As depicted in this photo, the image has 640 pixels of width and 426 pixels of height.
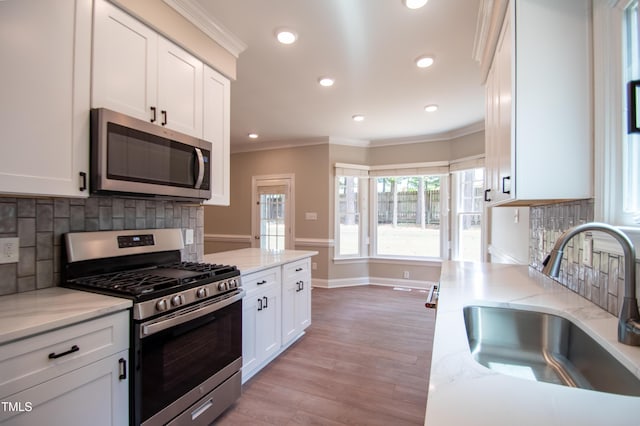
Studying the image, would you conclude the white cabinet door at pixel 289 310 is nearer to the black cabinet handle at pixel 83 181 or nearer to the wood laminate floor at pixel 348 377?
the wood laminate floor at pixel 348 377

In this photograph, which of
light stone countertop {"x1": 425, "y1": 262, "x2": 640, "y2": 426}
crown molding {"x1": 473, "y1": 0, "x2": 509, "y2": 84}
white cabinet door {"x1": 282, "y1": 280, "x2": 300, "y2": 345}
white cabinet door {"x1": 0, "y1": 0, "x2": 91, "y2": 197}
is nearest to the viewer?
light stone countertop {"x1": 425, "y1": 262, "x2": 640, "y2": 426}

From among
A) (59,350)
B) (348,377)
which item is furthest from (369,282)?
(59,350)

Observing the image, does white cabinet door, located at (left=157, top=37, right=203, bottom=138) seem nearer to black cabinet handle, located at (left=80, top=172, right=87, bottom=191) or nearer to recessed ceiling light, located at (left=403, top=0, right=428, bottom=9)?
black cabinet handle, located at (left=80, top=172, right=87, bottom=191)

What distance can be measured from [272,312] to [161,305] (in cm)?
120

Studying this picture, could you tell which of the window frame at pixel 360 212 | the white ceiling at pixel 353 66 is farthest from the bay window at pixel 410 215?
the white ceiling at pixel 353 66

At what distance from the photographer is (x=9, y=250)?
4.62 feet

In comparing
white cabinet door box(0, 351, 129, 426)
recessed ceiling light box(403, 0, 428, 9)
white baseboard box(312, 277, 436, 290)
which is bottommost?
white baseboard box(312, 277, 436, 290)

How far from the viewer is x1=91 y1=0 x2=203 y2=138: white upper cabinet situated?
4.97 feet

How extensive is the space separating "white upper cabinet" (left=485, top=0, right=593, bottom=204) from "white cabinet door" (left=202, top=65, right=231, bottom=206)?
6.26 feet

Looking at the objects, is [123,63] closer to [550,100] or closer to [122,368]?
[122,368]

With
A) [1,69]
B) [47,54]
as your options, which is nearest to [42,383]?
[1,69]

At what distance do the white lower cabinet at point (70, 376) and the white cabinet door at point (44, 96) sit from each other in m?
0.64

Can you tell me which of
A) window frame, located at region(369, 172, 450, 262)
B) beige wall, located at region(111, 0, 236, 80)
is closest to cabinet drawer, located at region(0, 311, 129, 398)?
beige wall, located at region(111, 0, 236, 80)

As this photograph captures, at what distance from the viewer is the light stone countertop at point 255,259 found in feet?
7.39
